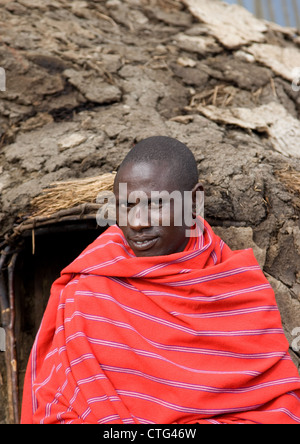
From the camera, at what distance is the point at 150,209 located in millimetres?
2133

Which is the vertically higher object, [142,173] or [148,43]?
[142,173]

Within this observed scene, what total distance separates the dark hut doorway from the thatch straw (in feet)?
0.85

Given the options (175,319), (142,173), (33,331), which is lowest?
(33,331)

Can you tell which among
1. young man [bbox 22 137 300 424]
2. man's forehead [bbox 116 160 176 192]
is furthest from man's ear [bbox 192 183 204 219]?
man's forehead [bbox 116 160 176 192]

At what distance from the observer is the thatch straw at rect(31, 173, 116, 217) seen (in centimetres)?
298

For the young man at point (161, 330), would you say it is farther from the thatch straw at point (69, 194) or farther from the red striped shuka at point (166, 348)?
the thatch straw at point (69, 194)

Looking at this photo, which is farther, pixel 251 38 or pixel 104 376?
pixel 251 38

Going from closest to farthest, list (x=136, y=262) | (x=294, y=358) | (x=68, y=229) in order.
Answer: (x=136, y=262)
(x=294, y=358)
(x=68, y=229)

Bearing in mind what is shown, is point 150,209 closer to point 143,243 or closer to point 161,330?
point 143,243

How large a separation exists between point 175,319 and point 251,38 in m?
2.95

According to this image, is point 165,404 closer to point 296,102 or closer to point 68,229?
point 68,229

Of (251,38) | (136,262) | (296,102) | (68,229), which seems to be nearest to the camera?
(136,262)

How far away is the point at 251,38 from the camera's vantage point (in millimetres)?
4289

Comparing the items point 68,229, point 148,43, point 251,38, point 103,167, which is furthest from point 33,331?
point 251,38
